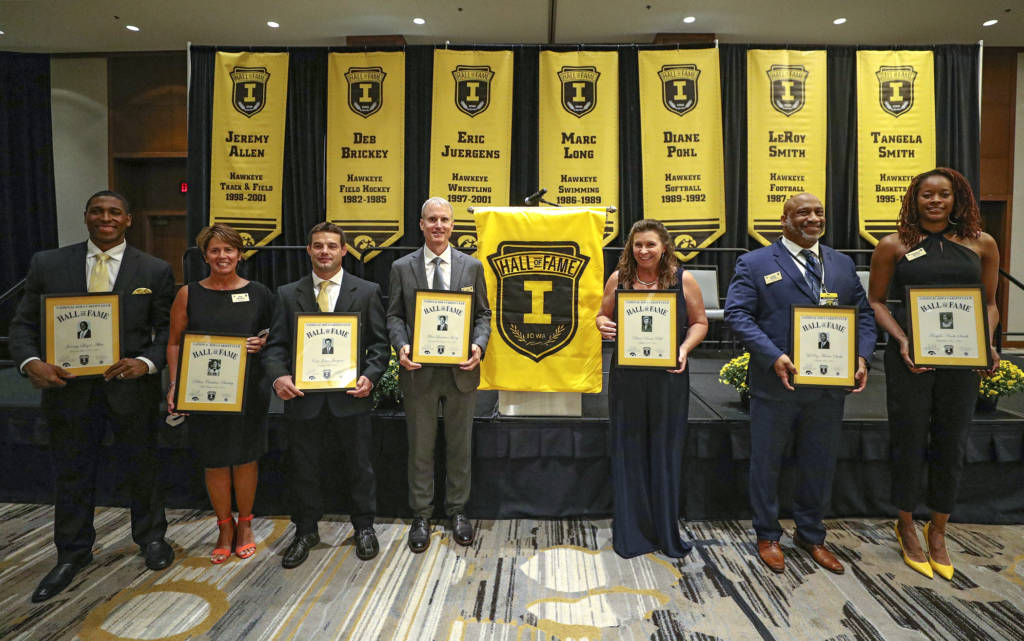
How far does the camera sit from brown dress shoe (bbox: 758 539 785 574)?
2176 millimetres

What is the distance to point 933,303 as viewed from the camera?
6.76 ft

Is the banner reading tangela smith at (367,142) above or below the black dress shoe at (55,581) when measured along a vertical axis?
above

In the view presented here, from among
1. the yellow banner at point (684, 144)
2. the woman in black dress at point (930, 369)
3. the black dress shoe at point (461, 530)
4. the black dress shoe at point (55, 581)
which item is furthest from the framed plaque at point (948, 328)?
the black dress shoe at point (55, 581)

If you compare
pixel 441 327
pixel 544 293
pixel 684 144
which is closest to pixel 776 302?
pixel 544 293

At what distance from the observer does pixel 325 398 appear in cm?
219

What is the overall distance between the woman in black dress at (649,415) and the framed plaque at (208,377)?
159cm

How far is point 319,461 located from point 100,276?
121cm

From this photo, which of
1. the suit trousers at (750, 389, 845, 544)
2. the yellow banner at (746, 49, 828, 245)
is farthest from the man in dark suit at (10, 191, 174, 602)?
the yellow banner at (746, 49, 828, 245)

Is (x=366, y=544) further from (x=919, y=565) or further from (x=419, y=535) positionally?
(x=919, y=565)

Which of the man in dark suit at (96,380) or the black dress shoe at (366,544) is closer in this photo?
the man in dark suit at (96,380)

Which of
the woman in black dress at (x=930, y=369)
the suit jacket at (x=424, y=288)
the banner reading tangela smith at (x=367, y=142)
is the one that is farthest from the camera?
the banner reading tangela smith at (x=367, y=142)

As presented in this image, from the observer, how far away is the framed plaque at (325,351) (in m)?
2.12

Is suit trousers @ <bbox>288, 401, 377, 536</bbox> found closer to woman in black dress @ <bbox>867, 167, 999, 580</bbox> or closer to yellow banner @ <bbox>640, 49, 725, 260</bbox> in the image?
woman in black dress @ <bbox>867, 167, 999, 580</bbox>

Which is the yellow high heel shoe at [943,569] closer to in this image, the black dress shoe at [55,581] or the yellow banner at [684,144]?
the yellow banner at [684,144]
